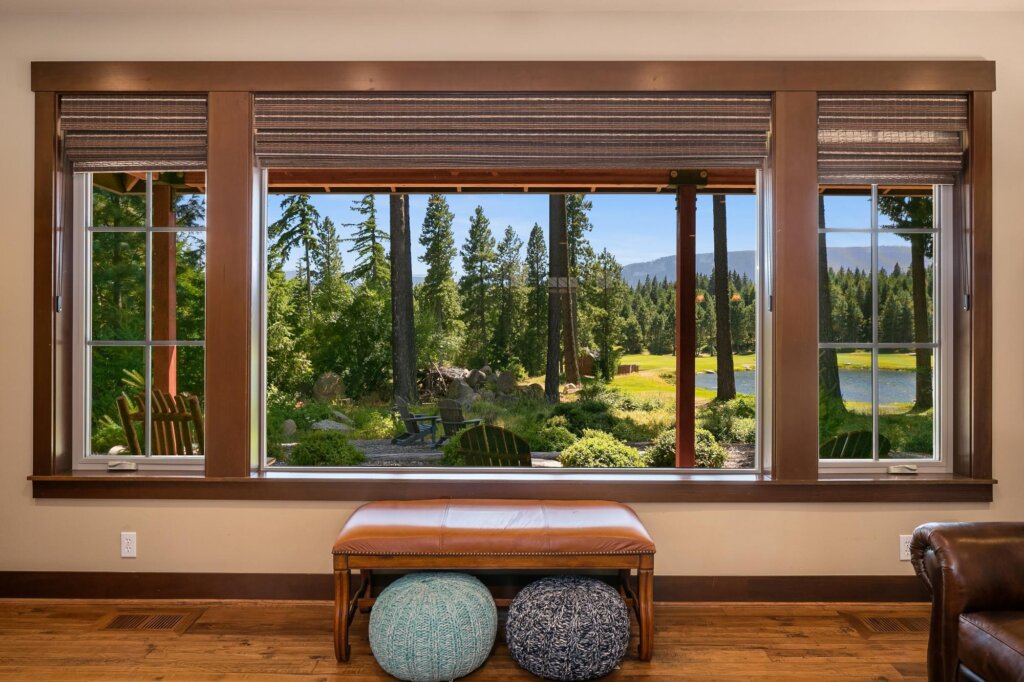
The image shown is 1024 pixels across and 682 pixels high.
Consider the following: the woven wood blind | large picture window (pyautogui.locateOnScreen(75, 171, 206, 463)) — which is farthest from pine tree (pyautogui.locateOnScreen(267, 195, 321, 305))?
the woven wood blind

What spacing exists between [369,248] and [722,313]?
1.69 meters

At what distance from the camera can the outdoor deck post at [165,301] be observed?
3.37 meters

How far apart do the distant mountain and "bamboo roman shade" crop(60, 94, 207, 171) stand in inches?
80.4

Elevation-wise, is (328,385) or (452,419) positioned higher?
(328,385)

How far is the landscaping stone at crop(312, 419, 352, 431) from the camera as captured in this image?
3479 millimetres

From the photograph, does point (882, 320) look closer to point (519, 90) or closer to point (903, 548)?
point (903, 548)

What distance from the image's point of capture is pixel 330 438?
3473 mm

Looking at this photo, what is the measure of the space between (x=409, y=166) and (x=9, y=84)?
1.80 m

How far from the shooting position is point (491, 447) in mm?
3471

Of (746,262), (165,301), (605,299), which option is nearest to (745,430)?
(746,262)

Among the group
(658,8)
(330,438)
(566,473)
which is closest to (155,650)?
(330,438)

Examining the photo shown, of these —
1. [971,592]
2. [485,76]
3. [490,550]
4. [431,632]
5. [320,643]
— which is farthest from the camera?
[485,76]

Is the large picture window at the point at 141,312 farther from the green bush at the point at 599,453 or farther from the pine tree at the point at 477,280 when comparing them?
the green bush at the point at 599,453

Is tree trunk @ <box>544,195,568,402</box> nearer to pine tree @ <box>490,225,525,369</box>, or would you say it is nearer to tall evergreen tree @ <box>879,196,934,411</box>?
pine tree @ <box>490,225,525,369</box>
